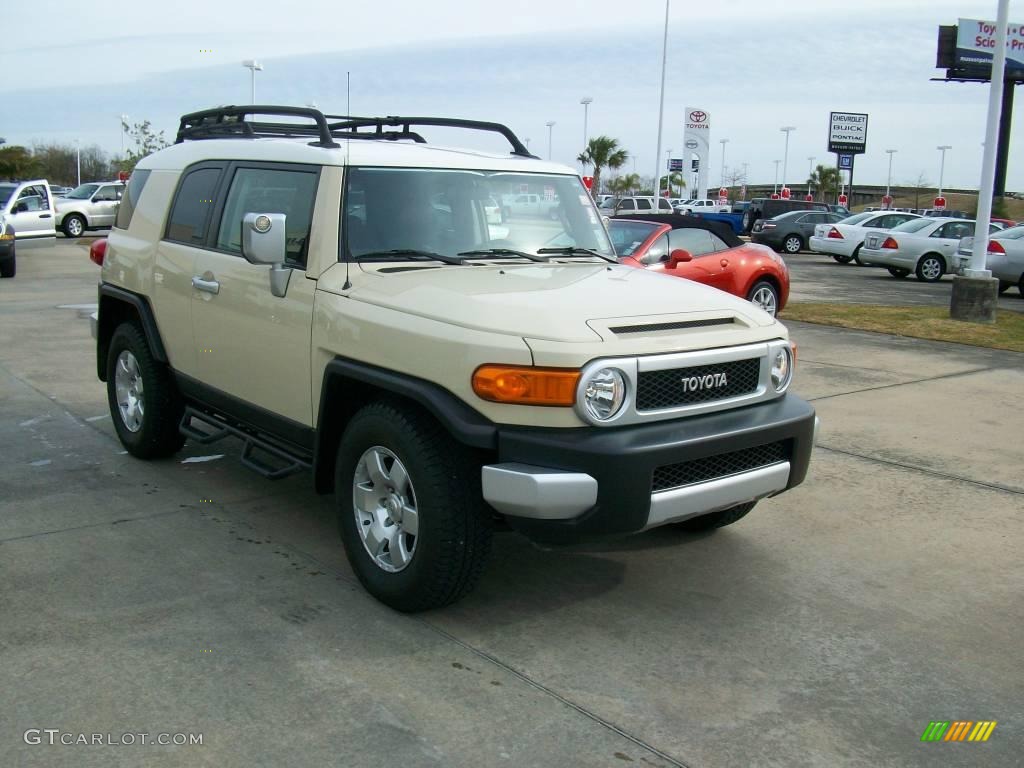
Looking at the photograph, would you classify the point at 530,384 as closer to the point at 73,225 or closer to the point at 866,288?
the point at 866,288

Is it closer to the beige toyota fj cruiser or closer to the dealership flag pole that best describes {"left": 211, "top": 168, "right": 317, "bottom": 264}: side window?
the beige toyota fj cruiser

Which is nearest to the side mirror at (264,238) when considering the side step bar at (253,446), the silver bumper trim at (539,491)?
the side step bar at (253,446)

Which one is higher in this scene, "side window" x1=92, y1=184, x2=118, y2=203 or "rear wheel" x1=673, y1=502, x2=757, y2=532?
"side window" x1=92, y1=184, x2=118, y2=203

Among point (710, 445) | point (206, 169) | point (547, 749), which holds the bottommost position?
point (547, 749)

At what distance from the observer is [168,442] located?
602cm

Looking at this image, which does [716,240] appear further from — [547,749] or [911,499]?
[547,749]

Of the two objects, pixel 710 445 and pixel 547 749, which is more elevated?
pixel 710 445

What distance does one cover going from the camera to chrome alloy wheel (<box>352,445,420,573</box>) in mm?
3938

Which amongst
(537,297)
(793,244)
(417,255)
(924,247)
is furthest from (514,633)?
(793,244)

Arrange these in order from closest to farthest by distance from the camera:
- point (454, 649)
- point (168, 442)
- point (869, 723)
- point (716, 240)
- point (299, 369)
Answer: point (869, 723)
point (454, 649)
point (299, 369)
point (168, 442)
point (716, 240)

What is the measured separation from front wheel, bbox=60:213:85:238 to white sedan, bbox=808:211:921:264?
70.2 feet

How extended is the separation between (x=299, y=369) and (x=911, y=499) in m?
3.56

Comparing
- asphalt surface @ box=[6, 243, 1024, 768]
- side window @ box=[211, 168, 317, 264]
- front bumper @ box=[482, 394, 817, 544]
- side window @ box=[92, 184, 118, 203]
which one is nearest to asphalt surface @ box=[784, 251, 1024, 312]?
asphalt surface @ box=[6, 243, 1024, 768]

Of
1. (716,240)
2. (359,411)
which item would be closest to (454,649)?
(359,411)
